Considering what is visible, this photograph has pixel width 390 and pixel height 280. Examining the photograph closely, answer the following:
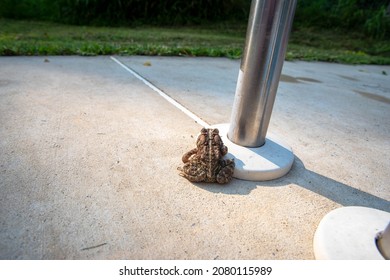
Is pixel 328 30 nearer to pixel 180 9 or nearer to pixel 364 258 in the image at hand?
pixel 180 9

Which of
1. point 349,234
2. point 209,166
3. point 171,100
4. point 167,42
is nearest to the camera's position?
point 349,234

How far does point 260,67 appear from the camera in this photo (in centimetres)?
192

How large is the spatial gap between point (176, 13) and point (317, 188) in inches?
394

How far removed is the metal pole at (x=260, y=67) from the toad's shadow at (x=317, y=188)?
35 centimetres

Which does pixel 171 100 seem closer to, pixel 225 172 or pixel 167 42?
pixel 225 172

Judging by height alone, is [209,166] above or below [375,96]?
below

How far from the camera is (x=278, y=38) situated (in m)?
1.84

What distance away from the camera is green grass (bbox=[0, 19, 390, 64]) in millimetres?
5234

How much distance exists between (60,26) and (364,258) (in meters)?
9.55

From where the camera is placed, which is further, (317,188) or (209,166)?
(317,188)

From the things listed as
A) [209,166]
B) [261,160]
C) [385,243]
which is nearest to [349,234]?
[385,243]

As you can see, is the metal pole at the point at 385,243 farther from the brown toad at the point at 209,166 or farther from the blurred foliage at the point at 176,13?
the blurred foliage at the point at 176,13

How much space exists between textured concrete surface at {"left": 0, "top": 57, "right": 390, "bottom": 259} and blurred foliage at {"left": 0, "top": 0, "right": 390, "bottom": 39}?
6.75 meters

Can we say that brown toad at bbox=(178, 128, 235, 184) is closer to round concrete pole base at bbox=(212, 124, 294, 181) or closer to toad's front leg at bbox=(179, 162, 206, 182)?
toad's front leg at bbox=(179, 162, 206, 182)
